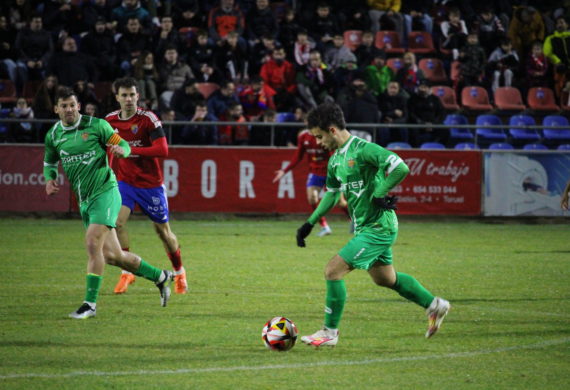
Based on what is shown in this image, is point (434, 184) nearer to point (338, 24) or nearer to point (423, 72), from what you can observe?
point (423, 72)

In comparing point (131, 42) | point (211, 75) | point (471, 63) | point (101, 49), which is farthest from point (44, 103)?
point (471, 63)

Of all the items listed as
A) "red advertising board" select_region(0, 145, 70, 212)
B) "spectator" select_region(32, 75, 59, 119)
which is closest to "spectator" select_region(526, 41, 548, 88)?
"spectator" select_region(32, 75, 59, 119)

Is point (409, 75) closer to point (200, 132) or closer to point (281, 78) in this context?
→ point (281, 78)

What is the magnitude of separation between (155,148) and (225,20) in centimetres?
1415

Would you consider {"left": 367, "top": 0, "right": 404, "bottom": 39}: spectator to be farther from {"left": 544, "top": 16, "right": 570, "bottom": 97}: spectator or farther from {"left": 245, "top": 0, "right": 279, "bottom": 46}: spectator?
{"left": 544, "top": 16, "right": 570, "bottom": 97}: spectator

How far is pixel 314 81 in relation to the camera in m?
23.0

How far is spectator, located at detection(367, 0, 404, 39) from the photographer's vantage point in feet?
84.5

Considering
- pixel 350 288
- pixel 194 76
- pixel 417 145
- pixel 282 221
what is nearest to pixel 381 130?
pixel 417 145

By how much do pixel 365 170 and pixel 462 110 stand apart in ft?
54.3

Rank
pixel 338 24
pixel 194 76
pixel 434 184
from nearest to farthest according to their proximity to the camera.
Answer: pixel 434 184 < pixel 194 76 < pixel 338 24

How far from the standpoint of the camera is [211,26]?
24.3 metres

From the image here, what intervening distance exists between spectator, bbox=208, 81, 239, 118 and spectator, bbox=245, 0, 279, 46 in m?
2.53

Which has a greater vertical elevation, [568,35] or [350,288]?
[568,35]

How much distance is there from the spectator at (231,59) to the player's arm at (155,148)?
12.6 m
